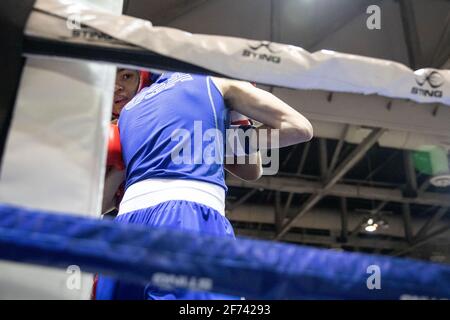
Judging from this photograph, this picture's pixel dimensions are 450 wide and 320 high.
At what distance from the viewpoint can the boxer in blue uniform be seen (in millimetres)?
887

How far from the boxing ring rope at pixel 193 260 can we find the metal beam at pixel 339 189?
4.35 metres

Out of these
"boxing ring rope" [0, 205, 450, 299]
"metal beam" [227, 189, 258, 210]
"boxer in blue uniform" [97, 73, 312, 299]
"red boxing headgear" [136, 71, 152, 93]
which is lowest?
"boxing ring rope" [0, 205, 450, 299]

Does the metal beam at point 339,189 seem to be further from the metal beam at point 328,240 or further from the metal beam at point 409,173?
the metal beam at point 328,240

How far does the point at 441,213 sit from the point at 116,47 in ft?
20.4

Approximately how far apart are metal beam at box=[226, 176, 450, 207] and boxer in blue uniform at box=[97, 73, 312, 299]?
3817mm

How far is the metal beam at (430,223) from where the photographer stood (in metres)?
6.10

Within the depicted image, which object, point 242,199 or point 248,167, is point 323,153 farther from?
point 248,167

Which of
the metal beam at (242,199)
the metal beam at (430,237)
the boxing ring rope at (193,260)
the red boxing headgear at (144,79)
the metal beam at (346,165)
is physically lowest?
the boxing ring rope at (193,260)

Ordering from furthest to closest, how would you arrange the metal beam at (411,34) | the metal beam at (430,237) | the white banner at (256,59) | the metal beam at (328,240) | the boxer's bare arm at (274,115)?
the metal beam at (328,240)
the metal beam at (430,237)
the metal beam at (411,34)
the boxer's bare arm at (274,115)
the white banner at (256,59)

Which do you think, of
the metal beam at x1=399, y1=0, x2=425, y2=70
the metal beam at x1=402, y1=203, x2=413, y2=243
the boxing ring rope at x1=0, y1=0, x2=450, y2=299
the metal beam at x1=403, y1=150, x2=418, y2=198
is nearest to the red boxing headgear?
the boxing ring rope at x1=0, y1=0, x2=450, y2=299

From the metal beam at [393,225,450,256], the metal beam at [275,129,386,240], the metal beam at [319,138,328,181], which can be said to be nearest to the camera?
the metal beam at [275,129,386,240]

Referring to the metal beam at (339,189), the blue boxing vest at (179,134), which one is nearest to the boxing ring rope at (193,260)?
the blue boxing vest at (179,134)

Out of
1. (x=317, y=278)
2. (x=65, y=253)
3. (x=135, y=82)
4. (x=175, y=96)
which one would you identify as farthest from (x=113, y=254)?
(x=135, y=82)

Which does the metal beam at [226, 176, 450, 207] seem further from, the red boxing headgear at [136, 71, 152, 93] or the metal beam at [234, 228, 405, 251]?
the red boxing headgear at [136, 71, 152, 93]
